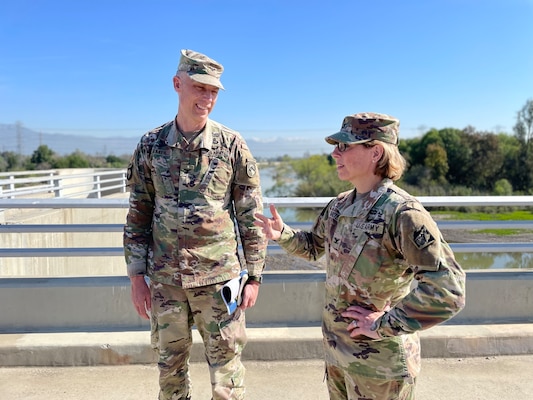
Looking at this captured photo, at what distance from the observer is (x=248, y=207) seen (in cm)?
236

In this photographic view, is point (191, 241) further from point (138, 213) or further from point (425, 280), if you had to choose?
point (425, 280)

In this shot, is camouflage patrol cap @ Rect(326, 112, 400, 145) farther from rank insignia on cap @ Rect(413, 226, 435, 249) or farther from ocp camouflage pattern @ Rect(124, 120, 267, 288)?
ocp camouflage pattern @ Rect(124, 120, 267, 288)

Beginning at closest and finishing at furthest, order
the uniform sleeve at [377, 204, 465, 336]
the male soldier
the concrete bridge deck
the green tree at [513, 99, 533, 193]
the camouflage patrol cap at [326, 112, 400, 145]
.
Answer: the uniform sleeve at [377, 204, 465, 336]
the camouflage patrol cap at [326, 112, 400, 145]
the male soldier
the concrete bridge deck
the green tree at [513, 99, 533, 193]

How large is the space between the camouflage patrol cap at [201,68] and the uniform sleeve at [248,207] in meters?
0.39

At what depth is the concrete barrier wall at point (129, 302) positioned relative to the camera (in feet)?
11.5

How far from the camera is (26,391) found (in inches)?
119

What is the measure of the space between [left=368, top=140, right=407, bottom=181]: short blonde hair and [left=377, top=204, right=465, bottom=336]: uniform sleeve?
22 cm

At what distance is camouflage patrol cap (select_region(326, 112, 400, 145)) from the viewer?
1.67m

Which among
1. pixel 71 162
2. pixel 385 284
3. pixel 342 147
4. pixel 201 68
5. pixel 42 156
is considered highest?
pixel 42 156

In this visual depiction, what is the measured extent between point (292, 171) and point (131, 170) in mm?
36651

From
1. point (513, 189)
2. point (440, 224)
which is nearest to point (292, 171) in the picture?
point (513, 189)

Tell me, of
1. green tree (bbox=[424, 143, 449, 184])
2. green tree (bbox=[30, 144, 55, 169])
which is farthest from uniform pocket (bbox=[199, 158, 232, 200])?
green tree (bbox=[30, 144, 55, 169])

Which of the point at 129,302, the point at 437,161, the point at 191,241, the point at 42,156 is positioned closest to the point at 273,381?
the point at 129,302

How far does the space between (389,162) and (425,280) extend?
1.55 feet
